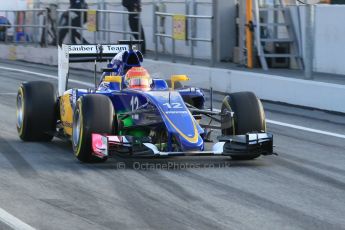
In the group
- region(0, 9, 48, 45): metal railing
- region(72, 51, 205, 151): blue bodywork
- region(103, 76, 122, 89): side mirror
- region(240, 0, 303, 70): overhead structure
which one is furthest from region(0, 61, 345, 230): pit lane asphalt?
region(0, 9, 48, 45): metal railing

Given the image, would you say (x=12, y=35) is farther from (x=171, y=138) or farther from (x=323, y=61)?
(x=171, y=138)

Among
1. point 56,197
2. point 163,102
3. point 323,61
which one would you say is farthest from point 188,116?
point 323,61

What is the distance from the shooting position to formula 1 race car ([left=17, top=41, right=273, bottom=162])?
10.4 m

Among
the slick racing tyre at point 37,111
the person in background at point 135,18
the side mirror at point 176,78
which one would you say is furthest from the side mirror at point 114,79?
the person in background at point 135,18

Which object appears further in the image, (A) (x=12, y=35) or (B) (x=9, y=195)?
(A) (x=12, y=35)

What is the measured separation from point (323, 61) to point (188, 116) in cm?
1068

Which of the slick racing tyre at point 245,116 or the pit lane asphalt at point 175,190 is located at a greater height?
the slick racing tyre at point 245,116

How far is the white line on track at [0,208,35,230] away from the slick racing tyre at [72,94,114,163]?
96.2 inches

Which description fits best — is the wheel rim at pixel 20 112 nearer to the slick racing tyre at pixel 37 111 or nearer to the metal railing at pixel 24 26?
the slick racing tyre at pixel 37 111

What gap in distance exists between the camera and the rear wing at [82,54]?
13227 millimetres

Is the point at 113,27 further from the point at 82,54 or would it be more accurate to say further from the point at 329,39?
the point at 82,54

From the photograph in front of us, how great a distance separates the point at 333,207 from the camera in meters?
8.65

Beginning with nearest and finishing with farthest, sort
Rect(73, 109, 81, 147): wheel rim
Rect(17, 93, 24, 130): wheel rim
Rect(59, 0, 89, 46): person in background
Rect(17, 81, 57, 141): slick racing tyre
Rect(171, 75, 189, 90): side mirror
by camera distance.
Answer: Rect(73, 109, 81, 147): wheel rim, Rect(171, 75, 189, 90): side mirror, Rect(17, 81, 57, 141): slick racing tyre, Rect(17, 93, 24, 130): wheel rim, Rect(59, 0, 89, 46): person in background

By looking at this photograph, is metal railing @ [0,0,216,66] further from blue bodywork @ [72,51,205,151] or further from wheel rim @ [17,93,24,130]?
blue bodywork @ [72,51,205,151]
